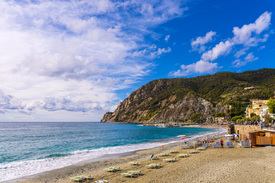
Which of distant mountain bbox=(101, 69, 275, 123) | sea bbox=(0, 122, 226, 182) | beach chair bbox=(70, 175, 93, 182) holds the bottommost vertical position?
sea bbox=(0, 122, 226, 182)

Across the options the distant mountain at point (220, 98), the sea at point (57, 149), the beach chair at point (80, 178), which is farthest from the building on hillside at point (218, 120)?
the beach chair at point (80, 178)

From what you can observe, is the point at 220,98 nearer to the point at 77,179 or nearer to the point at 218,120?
the point at 218,120

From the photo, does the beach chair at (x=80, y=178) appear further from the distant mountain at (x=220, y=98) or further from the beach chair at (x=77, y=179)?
the distant mountain at (x=220, y=98)

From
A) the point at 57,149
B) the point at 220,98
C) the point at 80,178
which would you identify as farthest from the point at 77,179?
the point at 220,98

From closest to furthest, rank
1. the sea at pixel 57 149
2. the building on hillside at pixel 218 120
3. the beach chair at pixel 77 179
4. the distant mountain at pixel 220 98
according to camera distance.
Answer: the beach chair at pixel 77 179, the sea at pixel 57 149, the building on hillside at pixel 218 120, the distant mountain at pixel 220 98

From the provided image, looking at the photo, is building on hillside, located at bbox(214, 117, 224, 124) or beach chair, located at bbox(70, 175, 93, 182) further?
building on hillside, located at bbox(214, 117, 224, 124)

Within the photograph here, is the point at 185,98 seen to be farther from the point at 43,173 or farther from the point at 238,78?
the point at 43,173

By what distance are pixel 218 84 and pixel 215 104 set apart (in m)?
49.7

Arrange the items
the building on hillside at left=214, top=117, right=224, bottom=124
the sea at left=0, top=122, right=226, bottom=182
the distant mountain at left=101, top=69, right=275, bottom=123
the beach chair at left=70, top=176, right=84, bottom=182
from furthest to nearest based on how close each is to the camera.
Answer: the distant mountain at left=101, top=69, right=275, bottom=123 → the building on hillside at left=214, top=117, right=224, bottom=124 → the sea at left=0, top=122, right=226, bottom=182 → the beach chair at left=70, top=176, right=84, bottom=182

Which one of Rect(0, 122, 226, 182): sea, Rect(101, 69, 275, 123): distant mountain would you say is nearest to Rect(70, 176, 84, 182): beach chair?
Rect(0, 122, 226, 182): sea

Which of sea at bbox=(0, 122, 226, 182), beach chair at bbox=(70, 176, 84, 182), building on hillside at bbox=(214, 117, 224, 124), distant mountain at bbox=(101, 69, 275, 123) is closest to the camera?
beach chair at bbox=(70, 176, 84, 182)

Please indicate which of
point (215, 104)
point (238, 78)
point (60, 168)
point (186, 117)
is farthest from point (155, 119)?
point (60, 168)

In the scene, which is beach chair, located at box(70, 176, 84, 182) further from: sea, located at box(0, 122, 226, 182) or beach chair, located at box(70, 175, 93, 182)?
sea, located at box(0, 122, 226, 182)

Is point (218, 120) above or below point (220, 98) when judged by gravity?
below
